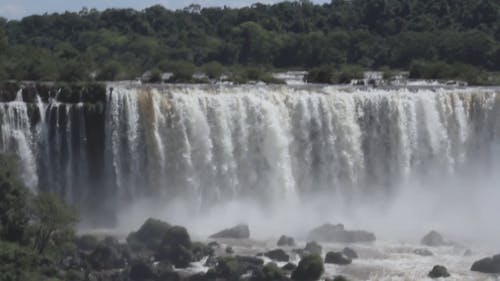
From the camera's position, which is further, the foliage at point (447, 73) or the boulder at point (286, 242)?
the foliage at point (447, 73)

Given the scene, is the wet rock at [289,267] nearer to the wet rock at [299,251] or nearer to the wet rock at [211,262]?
the wet rock at [299,251]

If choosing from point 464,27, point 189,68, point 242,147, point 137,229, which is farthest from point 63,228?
point 464,27

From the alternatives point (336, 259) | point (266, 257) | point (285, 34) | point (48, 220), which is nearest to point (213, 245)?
point (266, 257)

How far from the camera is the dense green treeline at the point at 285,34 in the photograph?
283ft

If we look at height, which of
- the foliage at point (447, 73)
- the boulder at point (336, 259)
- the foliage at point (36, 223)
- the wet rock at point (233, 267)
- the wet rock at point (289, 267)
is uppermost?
the foliage at point (447, 73)

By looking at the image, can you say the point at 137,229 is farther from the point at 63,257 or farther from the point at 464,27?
the point at 464,27

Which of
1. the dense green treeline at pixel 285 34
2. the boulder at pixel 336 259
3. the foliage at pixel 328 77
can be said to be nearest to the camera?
the boulder at pixel 336 259

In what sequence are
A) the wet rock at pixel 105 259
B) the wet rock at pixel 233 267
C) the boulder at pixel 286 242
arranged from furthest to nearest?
the boulder at pixel 286 242, the wet rock at pixel 105 259, the wet rock at pixel 233 267

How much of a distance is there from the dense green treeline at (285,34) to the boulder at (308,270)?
29841 millimetres

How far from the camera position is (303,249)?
45.8 metres

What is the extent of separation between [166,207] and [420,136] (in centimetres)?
1174

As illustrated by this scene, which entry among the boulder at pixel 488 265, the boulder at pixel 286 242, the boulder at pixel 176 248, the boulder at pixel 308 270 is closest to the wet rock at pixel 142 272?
the boulder at pixel 176 248

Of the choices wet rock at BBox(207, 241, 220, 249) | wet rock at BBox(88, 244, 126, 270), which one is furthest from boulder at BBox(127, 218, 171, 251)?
wet rock at BBox(88, 244, 126, 270)

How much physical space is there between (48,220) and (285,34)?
57216mm
